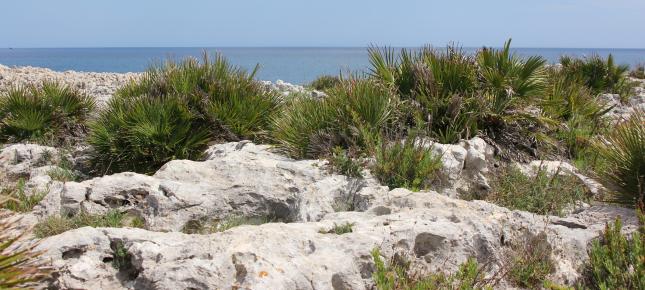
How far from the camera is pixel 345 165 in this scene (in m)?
6.14

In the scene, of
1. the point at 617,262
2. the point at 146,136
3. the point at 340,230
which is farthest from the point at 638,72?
the point at 340,230

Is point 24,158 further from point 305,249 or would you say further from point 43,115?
point 305,249

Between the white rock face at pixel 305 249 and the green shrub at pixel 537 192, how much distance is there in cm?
76

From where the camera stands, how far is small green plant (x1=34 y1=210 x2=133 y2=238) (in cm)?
479

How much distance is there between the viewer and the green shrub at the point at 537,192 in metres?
5.63

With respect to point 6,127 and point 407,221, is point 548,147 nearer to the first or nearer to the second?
point 407,221

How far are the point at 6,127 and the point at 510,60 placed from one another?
8.33 metres

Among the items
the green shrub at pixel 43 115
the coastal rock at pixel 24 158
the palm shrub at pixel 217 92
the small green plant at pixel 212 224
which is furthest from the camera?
the green shrub at pixel 43 115

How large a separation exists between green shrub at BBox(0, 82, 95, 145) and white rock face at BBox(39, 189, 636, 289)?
6142mm

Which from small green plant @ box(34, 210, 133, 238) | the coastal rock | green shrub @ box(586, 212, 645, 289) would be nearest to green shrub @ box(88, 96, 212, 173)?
the coastal rock

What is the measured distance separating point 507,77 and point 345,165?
3.71 metres

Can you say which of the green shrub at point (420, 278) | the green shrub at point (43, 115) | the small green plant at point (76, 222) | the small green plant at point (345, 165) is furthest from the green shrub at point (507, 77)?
the green shrub at point (43, 115)

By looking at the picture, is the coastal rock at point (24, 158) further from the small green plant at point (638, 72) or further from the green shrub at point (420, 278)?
the small green plant at point (638, 72)

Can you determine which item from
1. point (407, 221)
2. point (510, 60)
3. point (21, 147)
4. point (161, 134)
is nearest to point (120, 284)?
point (407, 221)
